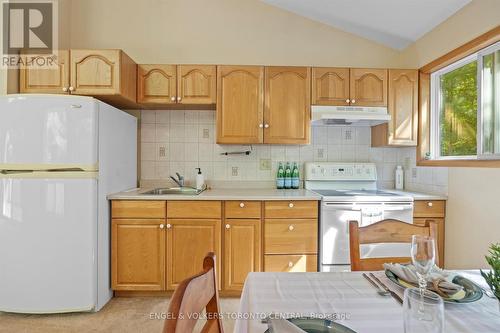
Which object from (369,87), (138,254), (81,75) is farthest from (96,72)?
(369,87)

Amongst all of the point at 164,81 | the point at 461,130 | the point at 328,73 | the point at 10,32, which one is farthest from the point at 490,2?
the point at 10,32

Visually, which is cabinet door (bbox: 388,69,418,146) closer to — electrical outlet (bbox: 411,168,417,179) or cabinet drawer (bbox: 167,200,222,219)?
electrical outlet (bbox: 411,168,417,179)

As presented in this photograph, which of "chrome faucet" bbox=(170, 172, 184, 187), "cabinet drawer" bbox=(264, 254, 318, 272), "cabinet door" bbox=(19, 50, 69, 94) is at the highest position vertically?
"cabinet door" bbox=(19, 50, 69, 94)

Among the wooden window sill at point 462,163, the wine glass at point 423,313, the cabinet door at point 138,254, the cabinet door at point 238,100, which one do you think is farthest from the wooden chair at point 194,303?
the wooden window sill at point 462,163

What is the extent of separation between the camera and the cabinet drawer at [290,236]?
92.6 inches

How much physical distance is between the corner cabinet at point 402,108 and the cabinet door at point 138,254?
2218 mm

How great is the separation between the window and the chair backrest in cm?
112

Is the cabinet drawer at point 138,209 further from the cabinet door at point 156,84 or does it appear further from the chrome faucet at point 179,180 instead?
the cabinet door at point 156,84

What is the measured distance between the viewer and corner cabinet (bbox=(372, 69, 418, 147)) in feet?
8.77

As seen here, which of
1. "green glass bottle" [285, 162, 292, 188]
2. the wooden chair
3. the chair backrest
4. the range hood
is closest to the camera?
the wooden chair

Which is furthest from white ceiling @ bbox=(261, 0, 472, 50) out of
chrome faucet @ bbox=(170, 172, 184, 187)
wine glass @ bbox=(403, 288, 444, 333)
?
wine glass @ bbox=(403, 288, 444, 333)

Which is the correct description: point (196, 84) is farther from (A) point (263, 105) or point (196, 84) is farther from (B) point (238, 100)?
(A) point (263, 105)

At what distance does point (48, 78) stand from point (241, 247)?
2089mm

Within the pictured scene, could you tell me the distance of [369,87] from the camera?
2.67 metres
